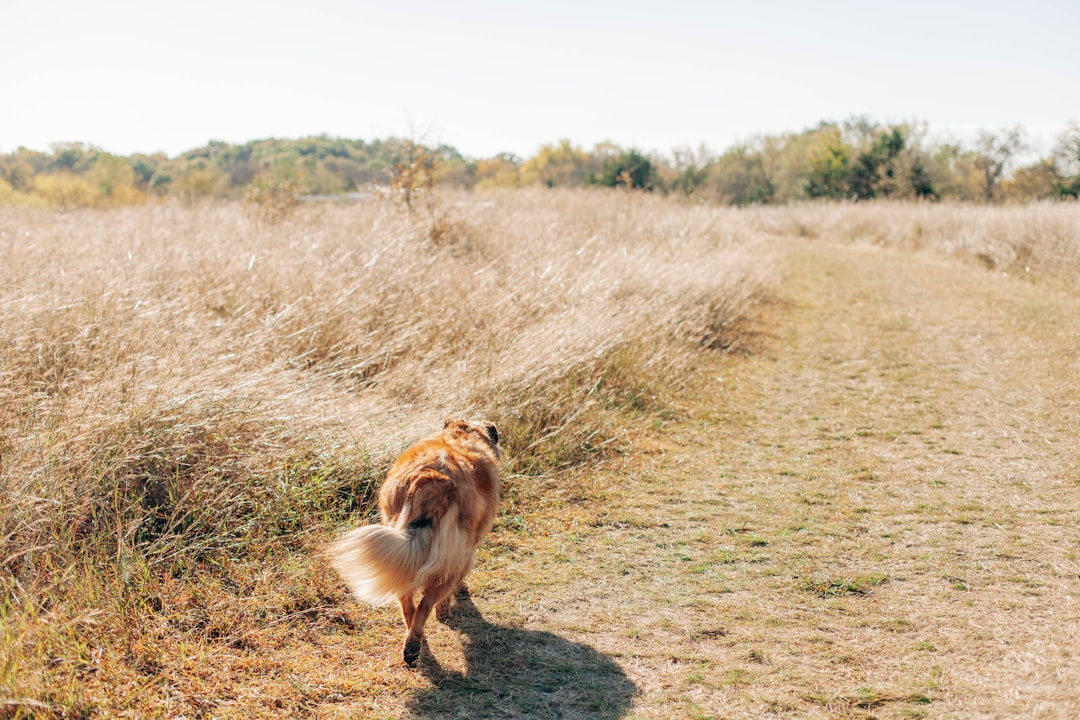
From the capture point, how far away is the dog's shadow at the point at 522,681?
298cm

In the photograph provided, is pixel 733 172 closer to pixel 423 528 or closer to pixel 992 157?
pixel 992 157

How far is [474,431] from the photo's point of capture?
4.17m

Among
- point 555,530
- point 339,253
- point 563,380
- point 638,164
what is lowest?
point 555,530

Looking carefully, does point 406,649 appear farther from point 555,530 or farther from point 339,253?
point 339,253

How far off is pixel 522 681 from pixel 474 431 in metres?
1.39

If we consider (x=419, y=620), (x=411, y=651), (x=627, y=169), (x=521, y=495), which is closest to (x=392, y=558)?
(x=419, y=620)

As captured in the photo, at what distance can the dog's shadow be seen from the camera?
2.98m

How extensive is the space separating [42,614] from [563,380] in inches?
164

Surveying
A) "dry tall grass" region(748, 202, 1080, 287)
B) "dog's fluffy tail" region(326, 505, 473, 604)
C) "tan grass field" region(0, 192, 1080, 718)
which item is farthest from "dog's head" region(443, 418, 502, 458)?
"dry tall grass" region(748, 202, 1080, 287)

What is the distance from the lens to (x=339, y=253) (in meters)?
8.83

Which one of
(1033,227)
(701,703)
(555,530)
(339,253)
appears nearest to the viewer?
(701,703)

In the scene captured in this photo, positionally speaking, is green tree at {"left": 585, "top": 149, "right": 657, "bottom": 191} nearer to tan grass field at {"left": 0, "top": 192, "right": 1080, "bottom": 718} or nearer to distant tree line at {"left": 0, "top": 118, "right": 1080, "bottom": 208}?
distant tree line at {"left": 0, "top": 118, "right": 1080, "bottom": 208}

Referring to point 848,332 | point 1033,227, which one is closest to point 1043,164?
point 1033,227

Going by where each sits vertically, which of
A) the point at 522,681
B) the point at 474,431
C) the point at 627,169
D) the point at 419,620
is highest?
the point at 627,169
